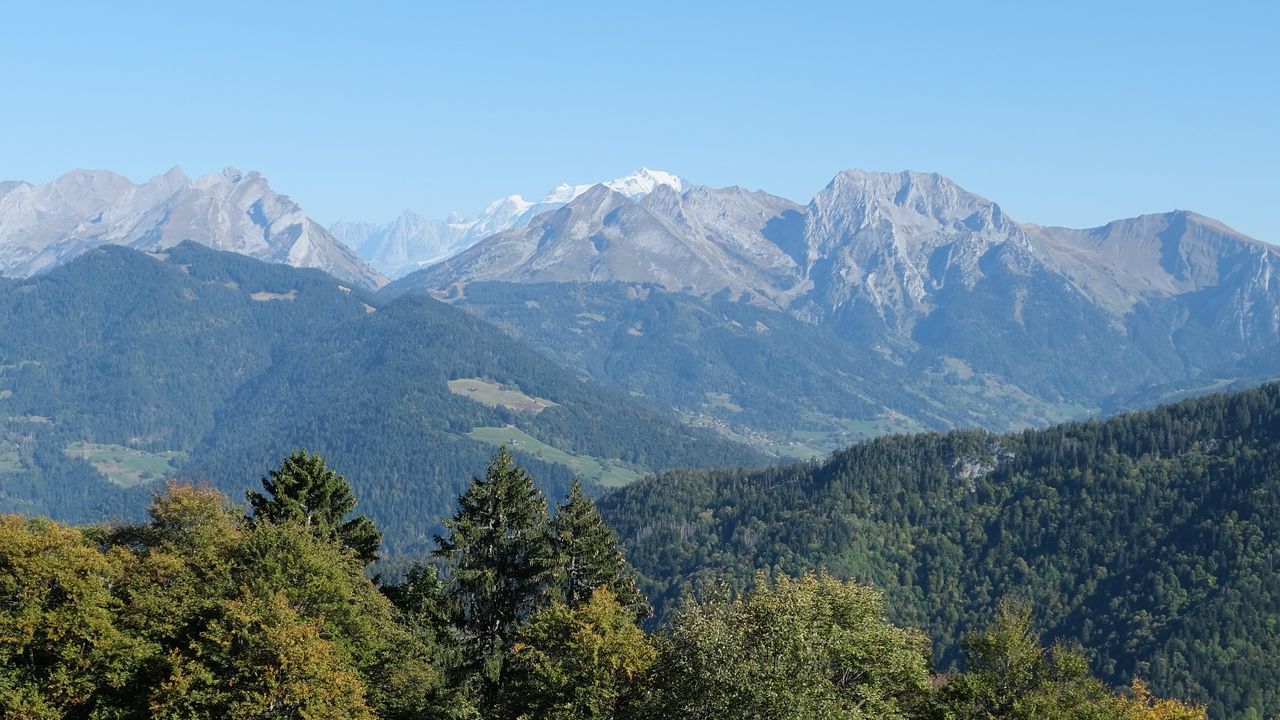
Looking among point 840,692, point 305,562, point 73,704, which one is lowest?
point 73,704

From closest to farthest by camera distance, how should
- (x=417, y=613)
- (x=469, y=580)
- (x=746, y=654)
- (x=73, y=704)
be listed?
(x=746, y=654), (x=73, y=704), (x=469, y=580), (x=417, y=613)

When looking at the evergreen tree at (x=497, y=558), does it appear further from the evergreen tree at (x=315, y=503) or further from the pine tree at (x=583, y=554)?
the evergreen tree at (x=315, y=503)

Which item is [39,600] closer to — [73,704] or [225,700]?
[73,704]

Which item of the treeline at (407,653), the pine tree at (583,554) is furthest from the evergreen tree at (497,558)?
the pine tree at (583,554)

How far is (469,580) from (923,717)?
32265 mm

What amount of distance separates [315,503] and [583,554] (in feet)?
70.7

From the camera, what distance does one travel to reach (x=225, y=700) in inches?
2238

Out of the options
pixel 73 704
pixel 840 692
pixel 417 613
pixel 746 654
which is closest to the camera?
pixel 746 654

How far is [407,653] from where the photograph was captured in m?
69.1

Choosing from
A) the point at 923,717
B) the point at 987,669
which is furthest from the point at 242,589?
the point at 987,669

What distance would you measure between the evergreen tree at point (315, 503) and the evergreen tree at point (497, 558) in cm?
864

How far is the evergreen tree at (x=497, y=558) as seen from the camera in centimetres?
7825

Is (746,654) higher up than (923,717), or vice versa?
(746,654)

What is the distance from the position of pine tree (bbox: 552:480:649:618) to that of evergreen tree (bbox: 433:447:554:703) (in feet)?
4.67
